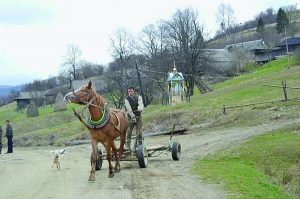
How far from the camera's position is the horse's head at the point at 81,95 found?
12094 millimetres

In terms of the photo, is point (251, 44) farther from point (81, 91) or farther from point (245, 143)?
point (81, 91)

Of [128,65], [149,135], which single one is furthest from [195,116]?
[128,65]

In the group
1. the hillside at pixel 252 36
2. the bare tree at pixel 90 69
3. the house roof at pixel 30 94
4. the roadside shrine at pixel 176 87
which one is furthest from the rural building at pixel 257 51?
the roadside shrine at pixel 176 87

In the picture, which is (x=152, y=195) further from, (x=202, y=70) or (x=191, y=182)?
(x=202, y=70)

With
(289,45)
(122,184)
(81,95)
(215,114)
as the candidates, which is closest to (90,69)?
(289,45)

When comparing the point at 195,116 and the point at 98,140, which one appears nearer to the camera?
the point at 98,140

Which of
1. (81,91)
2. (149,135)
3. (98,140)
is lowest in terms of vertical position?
(149,135)

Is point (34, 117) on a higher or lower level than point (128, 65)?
lower

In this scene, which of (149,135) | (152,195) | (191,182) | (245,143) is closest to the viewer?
(152,195)

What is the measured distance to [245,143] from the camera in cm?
1908

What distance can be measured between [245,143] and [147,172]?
737cm

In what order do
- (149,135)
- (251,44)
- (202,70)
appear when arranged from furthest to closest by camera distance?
(251,44) → (202,70) → (149,135)

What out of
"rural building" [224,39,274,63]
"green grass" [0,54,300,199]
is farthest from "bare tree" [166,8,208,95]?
"rural building" [224,39,274,63]

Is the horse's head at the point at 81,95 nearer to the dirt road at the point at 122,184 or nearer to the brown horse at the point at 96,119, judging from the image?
the brown horse at the point at 96,119
